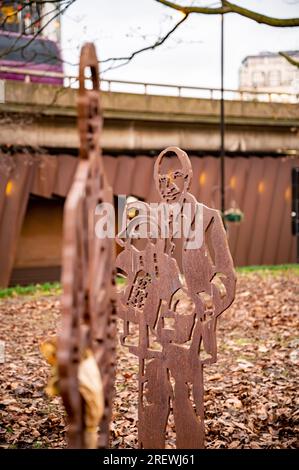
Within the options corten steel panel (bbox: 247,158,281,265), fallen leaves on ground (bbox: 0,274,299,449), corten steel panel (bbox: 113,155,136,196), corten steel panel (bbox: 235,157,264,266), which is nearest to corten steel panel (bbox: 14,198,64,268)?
corten steel panel (bbox: 113,155,136,196)

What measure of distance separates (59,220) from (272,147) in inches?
305

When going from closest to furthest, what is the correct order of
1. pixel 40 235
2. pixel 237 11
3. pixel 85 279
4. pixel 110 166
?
pixel 85 279
pixel 237 11
pixel 110 166
pixel 40 235

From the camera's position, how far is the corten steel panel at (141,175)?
1922cm

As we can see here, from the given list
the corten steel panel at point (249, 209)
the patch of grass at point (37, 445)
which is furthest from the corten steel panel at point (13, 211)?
the patch of grass at point (37, 445)

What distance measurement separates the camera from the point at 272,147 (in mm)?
21312

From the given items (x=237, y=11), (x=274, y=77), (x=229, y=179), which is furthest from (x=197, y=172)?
(x=274, y=77)

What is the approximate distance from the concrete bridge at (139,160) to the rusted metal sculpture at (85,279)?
495 inches

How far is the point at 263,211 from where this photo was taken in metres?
21.5

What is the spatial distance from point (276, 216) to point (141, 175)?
18.1 feet

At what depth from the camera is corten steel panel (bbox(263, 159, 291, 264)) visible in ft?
71.3

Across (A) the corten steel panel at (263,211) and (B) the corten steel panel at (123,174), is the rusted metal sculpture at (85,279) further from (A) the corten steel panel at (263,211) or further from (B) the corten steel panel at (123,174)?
(A) the corten steel panel at (263,211)

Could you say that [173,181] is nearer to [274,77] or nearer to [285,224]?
[285,224]
